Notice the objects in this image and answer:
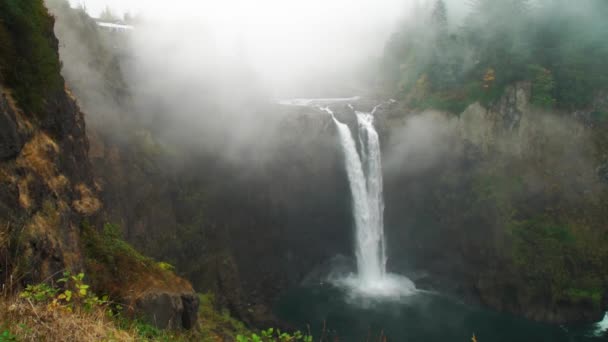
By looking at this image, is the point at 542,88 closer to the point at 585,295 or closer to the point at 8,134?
the point at 585,295

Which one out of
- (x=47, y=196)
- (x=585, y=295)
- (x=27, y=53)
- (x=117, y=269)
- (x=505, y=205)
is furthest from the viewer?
(x=505, y=205)

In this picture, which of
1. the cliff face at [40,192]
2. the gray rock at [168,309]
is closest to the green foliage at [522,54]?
the gray rock at [168,309]

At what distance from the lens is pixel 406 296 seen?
77.4 ft

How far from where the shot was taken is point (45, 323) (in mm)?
3461

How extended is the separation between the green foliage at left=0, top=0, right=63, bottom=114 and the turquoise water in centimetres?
1598

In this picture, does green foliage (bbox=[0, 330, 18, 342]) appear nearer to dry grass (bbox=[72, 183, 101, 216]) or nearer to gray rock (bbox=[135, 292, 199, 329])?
gray rock (bbox=[135, 292, 199, 329])

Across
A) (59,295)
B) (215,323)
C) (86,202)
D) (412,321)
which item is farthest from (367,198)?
(59,295)

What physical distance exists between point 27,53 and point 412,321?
66.8ft

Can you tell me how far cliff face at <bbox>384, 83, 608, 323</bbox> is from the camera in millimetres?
21250

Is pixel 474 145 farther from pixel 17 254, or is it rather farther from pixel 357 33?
pixel 357 33

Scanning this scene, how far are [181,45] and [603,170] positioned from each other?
2728 cm

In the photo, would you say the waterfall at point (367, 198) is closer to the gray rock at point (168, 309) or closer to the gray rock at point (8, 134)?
the gray rock at point (168, 309)

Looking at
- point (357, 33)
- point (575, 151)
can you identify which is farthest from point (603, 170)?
point (357, 33)

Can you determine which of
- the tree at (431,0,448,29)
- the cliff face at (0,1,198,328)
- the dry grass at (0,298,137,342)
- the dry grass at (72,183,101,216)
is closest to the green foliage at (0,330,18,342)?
the dry grass at (0,298,137,342)
